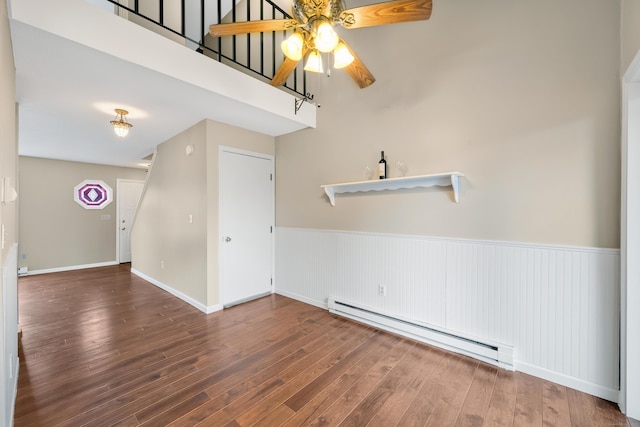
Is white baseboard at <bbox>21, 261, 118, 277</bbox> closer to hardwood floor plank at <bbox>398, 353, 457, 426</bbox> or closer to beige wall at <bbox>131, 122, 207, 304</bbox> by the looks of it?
beige wall at <bbox>131, 122, 207, 304</bbox>

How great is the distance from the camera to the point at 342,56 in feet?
5.81

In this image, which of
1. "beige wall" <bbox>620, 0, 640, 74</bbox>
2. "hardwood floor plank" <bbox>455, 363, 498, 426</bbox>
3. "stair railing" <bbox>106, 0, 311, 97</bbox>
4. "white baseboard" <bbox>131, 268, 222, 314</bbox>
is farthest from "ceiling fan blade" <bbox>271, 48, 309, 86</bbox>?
"white baseboard" <bbox>131, 268, 222, 314</bbox>

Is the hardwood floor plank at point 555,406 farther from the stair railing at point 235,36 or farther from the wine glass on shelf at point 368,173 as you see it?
the stair railing at point 235,36

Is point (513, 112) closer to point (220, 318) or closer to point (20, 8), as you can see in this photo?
point (20, 8)

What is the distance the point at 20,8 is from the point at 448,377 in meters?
3.65

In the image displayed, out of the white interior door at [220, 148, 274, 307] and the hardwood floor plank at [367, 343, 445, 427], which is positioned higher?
the white interior door at [220, 148, 274, 307]

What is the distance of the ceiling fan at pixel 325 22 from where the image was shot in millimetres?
1539

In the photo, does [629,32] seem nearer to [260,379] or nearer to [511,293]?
[511,293]

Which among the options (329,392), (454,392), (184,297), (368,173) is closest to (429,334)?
(454,392)

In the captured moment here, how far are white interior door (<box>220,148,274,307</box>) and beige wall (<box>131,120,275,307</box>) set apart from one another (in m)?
0.11

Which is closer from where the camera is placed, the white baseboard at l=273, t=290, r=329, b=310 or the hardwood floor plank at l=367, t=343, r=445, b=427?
the hardwood floor plank at l=367, t=343, r=445, b=427

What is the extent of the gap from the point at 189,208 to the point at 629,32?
4259 mm

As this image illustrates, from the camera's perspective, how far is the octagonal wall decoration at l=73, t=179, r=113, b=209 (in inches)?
234

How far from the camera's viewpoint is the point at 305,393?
1.89 metres
